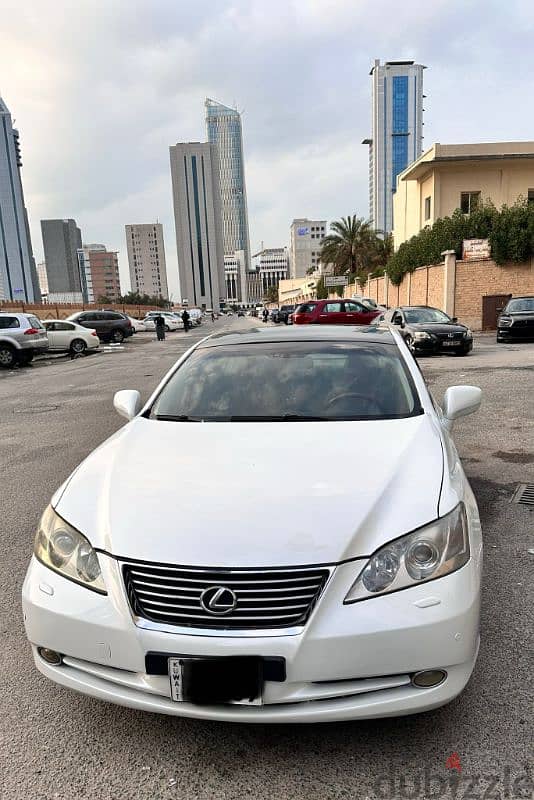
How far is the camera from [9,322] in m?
18.7

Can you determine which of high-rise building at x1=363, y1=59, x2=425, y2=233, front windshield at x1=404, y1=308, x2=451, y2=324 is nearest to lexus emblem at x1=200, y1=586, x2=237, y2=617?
front windshield at x1=404, y1=308, x2=451, y2=324

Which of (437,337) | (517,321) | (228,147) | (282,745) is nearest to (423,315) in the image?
(437,337)

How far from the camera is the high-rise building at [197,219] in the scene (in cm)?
16175

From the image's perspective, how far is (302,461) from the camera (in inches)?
96.7

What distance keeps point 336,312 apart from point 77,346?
1157 centimetres

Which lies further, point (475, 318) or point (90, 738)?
point (475, 318)

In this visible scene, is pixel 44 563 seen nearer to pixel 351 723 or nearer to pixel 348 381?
pixel 351 723

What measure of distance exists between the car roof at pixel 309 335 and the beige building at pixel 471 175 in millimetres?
32178

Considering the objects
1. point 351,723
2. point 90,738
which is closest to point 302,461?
point 351,723

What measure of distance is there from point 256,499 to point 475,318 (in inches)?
1087

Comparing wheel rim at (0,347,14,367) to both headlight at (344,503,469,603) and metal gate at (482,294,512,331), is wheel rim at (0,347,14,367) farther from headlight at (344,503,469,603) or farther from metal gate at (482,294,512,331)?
metal gate at (482,294,512,331)

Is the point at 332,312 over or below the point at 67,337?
over

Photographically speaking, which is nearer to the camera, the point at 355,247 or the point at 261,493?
the point at 261,493

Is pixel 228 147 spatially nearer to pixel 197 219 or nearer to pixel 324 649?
pixel 197 219
